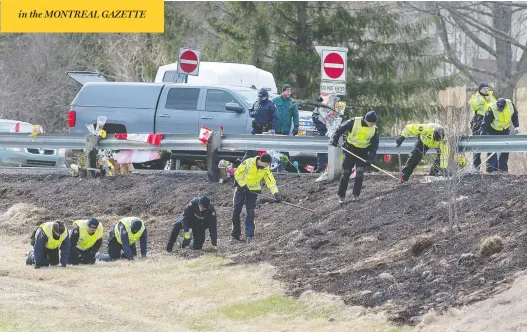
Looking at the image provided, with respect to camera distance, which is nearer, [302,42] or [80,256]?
[80,256]

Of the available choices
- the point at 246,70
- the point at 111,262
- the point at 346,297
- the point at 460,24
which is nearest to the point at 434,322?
the point at 346,297

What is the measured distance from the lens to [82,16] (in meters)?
34.8

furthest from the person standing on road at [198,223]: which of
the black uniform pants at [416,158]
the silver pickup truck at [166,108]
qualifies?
the silver pickup truck at [166,108]

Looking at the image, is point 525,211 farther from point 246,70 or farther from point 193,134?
point 246,70

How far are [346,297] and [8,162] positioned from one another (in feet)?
57.1

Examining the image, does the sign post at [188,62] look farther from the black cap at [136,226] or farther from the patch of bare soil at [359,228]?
the black cap at [136,226]

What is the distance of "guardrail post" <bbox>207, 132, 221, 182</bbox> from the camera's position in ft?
68.4

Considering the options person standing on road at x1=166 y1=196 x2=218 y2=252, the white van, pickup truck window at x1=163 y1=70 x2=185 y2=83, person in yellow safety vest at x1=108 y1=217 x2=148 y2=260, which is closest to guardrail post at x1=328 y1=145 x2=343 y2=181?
person standing on road at x1=166 y1=196 x2=218 y2=252

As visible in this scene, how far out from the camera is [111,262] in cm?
1705

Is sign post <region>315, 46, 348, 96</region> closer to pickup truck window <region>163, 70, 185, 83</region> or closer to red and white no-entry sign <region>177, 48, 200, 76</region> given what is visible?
red and white no-entry sign <region>177, 48, 200, 76</region>

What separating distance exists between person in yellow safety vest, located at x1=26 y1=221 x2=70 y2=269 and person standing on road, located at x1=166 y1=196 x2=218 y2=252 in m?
1.63

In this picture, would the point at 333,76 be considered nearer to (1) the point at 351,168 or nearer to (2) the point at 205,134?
(1) the point at 351,168

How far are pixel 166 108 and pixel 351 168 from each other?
664cm

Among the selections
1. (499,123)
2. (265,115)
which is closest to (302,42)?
(265,115)
